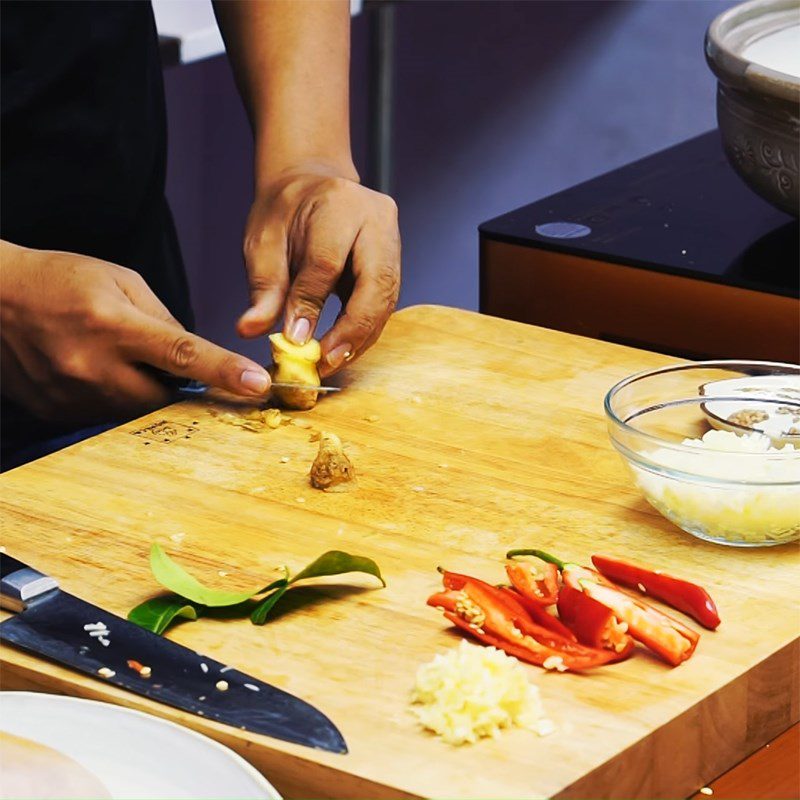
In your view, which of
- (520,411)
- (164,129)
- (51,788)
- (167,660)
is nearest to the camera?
(51,788)

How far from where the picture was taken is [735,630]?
810 millimetres

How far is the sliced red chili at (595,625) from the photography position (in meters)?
0.77

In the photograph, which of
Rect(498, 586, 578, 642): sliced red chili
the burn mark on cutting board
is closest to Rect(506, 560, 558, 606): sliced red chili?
Rect(498, 586, 578, 642): sliced red chili

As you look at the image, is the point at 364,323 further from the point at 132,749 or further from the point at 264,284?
the point at 132,749

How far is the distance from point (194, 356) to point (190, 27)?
0.81 metres

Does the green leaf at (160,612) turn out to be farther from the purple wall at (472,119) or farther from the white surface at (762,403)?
the purple wall at (472,119)

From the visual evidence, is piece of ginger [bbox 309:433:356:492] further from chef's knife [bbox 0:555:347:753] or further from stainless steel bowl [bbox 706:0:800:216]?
stainless steel bowl [bbox 706:0:800:216]

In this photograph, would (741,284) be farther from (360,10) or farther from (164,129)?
(360,10)

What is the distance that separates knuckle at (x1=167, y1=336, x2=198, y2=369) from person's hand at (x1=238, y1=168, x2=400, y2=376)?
0.05 meters

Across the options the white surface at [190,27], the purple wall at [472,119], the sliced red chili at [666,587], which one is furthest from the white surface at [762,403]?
the purple wall at [472,119]

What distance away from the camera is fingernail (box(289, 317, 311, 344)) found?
1182mm

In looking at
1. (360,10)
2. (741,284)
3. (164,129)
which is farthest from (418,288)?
(741,284)

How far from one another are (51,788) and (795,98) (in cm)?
88

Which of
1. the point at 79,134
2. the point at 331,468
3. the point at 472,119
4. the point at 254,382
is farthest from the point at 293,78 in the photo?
the point at 472,119
